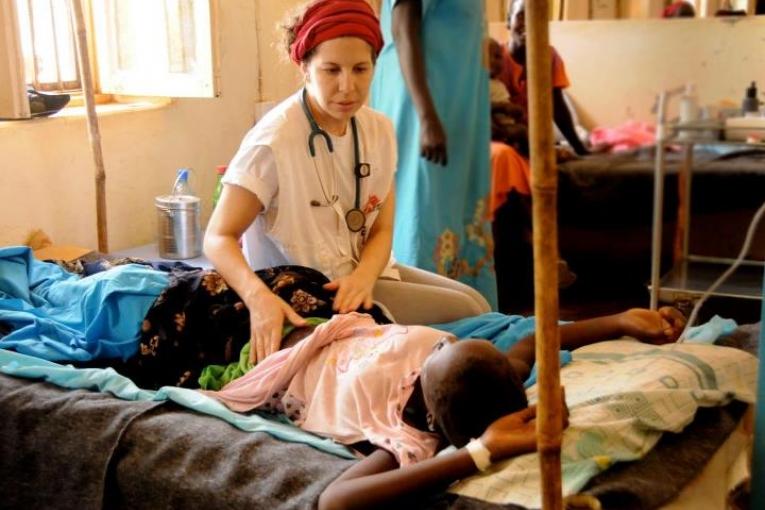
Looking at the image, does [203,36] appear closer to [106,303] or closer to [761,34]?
[106,303]

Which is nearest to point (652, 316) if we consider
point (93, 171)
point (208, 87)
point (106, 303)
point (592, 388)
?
point (592, 388)

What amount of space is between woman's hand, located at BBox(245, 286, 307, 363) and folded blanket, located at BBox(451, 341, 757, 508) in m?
0.42

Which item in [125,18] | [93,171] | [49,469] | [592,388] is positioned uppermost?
[125,18]

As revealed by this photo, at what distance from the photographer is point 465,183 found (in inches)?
103

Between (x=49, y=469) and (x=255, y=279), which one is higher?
(x=255, y=279)

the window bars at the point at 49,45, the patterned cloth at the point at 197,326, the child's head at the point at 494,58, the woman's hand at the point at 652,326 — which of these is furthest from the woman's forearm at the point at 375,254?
the window bars at the point at 49,45

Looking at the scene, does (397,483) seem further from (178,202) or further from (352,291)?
(178,202)

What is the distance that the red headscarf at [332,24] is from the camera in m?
1.69

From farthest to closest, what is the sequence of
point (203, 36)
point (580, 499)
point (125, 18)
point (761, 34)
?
point (125, 18)
point (203, 36)
point (761, 34)
point (580, 499)

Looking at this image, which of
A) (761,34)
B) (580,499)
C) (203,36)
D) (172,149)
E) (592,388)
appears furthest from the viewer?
(172,149)

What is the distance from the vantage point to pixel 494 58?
2.77 metres

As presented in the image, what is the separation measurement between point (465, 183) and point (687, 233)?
0.65m

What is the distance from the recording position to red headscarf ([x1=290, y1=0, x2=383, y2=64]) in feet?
5.54

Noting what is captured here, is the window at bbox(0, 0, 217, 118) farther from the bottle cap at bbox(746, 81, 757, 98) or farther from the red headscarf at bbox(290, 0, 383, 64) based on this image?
the bottle cap at bbox(746, 81, 757, 98)
